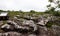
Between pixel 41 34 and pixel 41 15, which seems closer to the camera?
pixel 41 34

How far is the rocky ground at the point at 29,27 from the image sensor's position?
2984cm

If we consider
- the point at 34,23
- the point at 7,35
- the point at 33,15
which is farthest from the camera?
the point at 33,15

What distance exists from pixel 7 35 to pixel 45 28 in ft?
16.0

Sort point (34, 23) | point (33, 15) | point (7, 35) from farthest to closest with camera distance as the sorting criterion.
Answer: point (33, 15), point (34, 23), point (7, 35)

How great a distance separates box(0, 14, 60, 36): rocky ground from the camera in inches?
1175

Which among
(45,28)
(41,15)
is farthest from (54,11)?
(45,28)

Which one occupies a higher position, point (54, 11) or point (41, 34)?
point (54, 11)

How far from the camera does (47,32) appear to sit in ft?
99.6

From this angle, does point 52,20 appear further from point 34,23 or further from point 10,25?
point 10,25

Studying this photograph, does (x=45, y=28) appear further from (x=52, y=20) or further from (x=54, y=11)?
(x=54, y=11)

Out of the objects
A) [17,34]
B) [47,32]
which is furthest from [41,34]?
[17,34]

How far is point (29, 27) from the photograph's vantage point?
99.1 feet

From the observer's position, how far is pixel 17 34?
29391 mm

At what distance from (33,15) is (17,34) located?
4.75 meters
